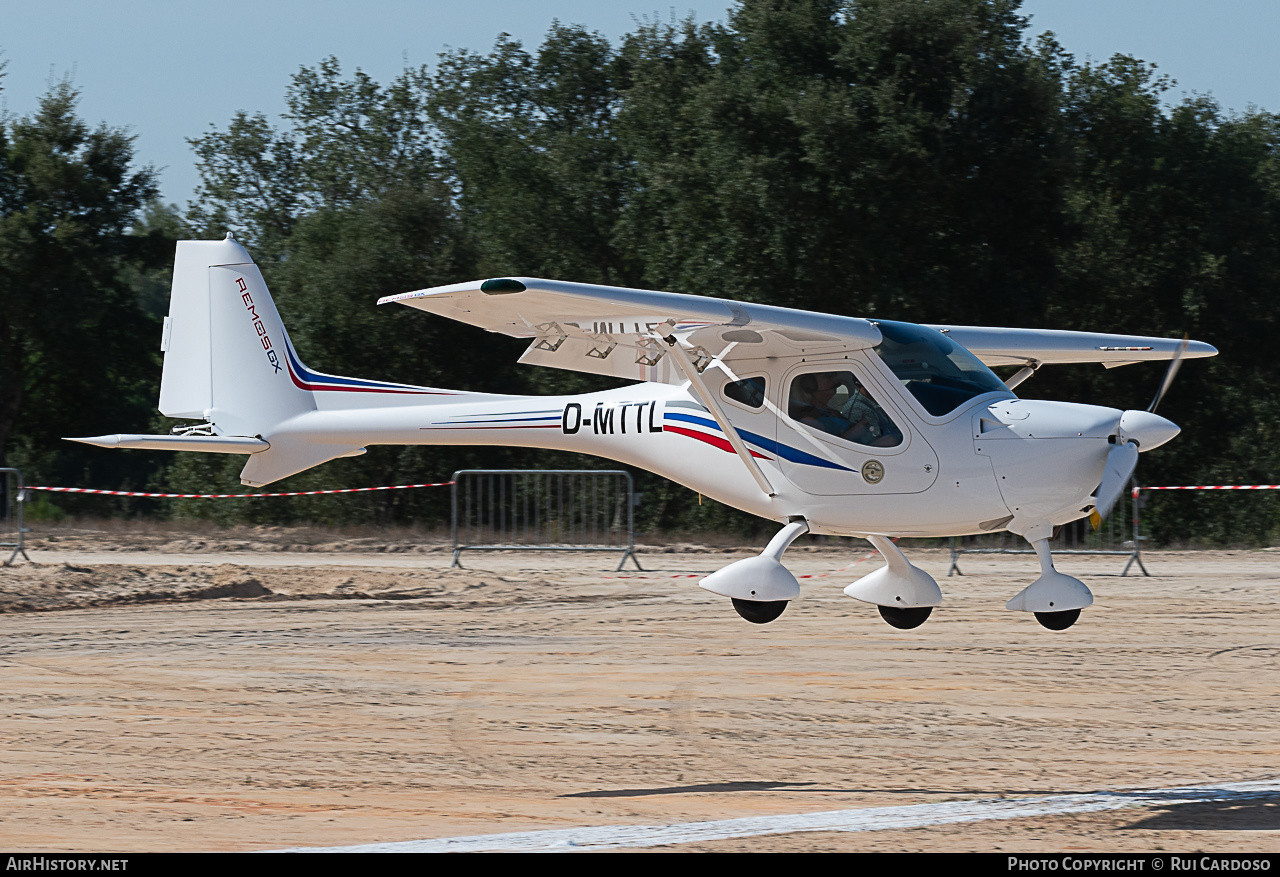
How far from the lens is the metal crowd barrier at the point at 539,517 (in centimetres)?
2144

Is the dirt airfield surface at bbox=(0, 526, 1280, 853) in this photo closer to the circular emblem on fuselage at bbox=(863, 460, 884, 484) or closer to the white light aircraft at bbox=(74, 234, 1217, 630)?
the white light aircraft at bbox=(74, 234, 1217, 630)

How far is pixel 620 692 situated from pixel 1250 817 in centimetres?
595

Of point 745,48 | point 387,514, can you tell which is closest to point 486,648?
point 387,514

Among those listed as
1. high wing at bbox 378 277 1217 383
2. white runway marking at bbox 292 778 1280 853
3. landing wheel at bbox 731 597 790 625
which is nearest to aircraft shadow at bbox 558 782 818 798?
white runway marking at bbox 292 778 1280 853

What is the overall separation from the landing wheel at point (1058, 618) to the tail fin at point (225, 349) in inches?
296

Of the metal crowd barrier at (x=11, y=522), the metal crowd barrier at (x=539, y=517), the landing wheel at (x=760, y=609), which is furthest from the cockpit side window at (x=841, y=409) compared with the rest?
the metal crowd barrier at (x=11, y=522)

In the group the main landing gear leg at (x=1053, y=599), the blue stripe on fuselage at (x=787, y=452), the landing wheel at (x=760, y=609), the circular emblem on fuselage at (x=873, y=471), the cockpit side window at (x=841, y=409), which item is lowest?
the landing wheel at (x=760, y=609)

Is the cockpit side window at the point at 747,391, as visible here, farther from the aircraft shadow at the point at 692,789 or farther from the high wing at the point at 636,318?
the aircraft shadow at the point at 692,789

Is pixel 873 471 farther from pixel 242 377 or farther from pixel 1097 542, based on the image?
pixel 1097 542

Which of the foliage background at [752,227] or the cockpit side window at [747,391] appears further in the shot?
the foliage background at [752,227]

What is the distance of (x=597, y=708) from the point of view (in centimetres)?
1217

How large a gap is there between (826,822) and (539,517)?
13.5 metres

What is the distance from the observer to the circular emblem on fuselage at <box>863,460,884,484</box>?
9367 millimetres

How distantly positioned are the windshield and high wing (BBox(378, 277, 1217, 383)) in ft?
0.73
